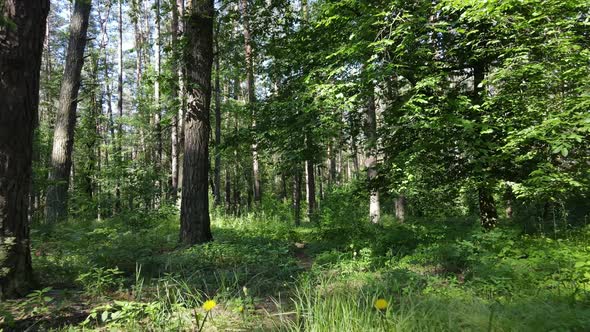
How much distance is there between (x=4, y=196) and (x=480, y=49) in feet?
23.9

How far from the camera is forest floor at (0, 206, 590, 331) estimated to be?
111 inches

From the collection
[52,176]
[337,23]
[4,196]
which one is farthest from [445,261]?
[52,176]

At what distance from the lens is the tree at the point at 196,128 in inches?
298

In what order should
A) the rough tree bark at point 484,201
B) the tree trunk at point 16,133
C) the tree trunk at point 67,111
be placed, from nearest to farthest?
the tree trunk at point 16,133 → the rough tree bark at point 484,201 → the tree trunk at point 67,111

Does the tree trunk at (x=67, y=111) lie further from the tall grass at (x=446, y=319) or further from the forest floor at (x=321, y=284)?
the tall grass at (x=446, y=319)

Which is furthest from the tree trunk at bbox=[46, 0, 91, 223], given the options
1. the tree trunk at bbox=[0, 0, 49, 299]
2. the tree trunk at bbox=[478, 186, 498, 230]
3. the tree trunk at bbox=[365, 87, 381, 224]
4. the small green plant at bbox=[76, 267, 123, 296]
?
the tree trunk at bbox=[478, 186, 498, 230]

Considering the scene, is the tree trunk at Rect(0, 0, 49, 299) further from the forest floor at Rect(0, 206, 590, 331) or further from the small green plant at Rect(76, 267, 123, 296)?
the small green plant at Rect(76, 267, 123, 296)

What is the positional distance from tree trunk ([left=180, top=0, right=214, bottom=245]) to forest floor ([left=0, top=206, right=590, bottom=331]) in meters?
0.58

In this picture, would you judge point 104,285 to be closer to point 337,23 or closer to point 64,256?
point 64,256

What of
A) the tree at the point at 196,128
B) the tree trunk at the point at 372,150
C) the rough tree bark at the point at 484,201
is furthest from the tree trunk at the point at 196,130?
the rough tree bark at the point at 484,201

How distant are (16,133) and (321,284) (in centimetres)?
393

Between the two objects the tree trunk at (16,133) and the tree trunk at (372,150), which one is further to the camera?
the tree trunk at (372,150)

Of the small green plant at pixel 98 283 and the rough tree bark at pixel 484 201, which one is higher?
the rough tree bark at pixel 484 201

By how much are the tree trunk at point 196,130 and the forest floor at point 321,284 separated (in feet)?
1.90
